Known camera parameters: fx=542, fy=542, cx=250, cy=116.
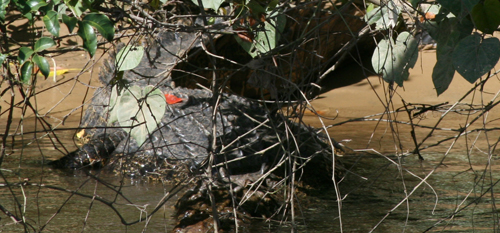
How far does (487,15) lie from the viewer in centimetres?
→ 161

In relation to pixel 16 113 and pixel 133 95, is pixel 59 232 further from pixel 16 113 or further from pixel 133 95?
pixel 16 113

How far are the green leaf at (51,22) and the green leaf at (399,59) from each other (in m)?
1.08

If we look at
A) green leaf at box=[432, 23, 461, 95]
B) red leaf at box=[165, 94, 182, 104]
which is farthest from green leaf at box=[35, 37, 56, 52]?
red leaf at box=[165, 94, 182, 104]

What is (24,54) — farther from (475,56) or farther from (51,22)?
(475,56)

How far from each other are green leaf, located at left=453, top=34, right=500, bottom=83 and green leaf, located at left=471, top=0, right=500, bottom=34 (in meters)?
0.09

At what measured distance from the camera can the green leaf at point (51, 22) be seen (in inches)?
52.7

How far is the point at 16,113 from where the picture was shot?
623cm

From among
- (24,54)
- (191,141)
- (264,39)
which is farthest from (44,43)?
(191,141)

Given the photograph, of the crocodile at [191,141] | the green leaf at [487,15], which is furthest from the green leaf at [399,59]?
the crocodile at [191,141]

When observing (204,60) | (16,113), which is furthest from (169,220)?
(16,113)

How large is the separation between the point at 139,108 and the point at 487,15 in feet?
3.81

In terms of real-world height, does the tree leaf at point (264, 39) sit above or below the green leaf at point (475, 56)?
above

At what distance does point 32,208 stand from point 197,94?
182cm

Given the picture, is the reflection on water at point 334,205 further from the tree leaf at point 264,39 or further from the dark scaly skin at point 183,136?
the tree leaf at point 264,39
